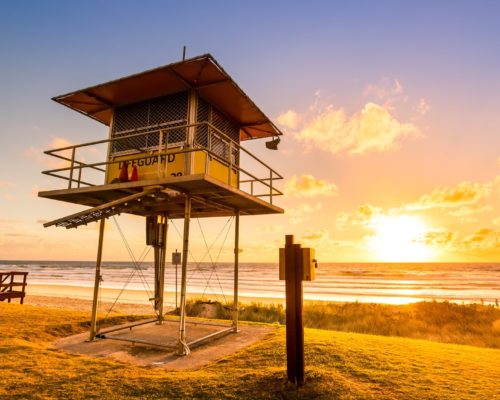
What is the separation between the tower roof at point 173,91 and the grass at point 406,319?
968 cm

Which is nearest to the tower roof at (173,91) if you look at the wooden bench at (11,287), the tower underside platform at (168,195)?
the tower underside platform at (168,195)

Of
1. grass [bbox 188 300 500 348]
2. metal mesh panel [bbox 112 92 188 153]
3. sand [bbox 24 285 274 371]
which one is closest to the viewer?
sand [bbox 24 285 274 371]

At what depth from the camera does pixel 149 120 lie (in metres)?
11.0

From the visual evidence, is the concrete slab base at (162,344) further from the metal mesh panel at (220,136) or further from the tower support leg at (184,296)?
the metal mesh panel at (220,136)

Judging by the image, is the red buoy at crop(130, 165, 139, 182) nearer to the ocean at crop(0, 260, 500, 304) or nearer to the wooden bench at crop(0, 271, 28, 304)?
the ocean at crop(0, 260, 500, 304)

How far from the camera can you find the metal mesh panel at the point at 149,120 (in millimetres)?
10391

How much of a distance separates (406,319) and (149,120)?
17429mm

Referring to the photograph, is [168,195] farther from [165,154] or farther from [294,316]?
[294,316]

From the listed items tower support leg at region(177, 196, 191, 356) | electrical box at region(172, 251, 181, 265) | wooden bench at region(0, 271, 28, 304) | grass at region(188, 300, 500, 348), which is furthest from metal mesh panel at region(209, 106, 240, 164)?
wooden bench at region(0, 271, 28, 304)

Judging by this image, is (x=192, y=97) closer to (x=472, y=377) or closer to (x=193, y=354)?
(x=193, y=354)

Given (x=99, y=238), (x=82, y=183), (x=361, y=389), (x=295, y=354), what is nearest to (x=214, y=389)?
(x=295, y=354)

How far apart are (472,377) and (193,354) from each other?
20.4ft

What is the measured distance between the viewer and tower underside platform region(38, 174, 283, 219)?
8.69m

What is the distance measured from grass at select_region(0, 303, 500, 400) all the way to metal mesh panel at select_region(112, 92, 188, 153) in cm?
612
